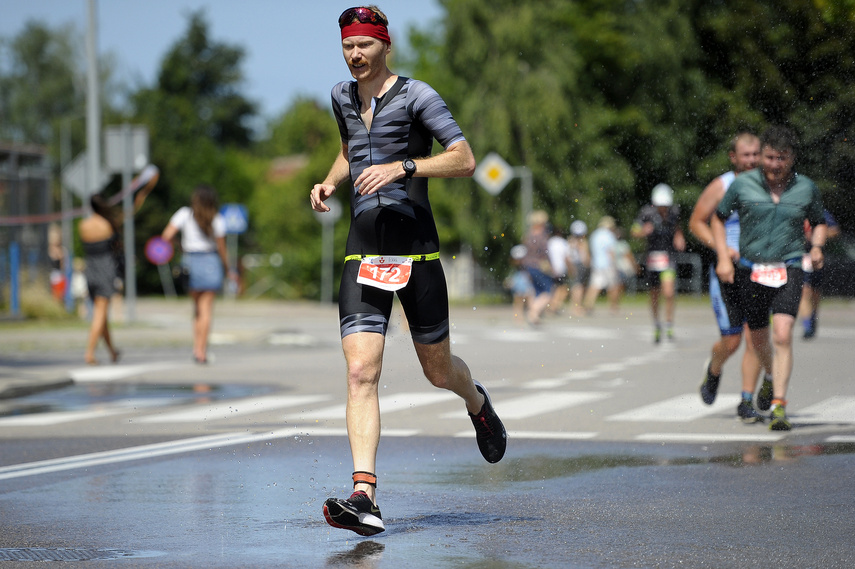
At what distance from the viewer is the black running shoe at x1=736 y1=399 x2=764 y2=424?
9133 millimetres

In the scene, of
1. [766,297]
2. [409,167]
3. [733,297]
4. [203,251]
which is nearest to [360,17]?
[409,167]

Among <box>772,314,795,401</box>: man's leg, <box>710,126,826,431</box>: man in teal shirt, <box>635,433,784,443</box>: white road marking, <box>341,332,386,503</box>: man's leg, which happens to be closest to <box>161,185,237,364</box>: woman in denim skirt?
<box>635,433,784,443</box>: white road marking

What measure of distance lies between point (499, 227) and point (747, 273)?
106 feet

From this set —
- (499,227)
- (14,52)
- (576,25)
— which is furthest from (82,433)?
(14,52)

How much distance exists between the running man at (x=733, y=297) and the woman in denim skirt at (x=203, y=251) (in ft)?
23.0

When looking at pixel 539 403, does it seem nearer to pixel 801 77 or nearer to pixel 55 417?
pixel 55 417

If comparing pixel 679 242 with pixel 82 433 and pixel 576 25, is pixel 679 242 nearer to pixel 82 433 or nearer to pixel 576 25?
pixel 82 433

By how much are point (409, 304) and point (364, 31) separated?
1.17 metres

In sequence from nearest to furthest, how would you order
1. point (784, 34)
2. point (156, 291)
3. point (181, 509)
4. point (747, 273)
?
point (181, 509) → point (747, 273) → point (784, 34) → point (156, 291)

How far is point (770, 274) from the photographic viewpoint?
874 cm

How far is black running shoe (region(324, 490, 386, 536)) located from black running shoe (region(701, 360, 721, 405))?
493 cm

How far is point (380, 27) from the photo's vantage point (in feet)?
18.3

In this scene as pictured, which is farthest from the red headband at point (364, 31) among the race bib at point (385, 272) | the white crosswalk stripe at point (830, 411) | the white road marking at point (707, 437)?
the white crosswalk stripe at point (830, 411)

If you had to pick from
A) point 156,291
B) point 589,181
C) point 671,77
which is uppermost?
point 671,77
